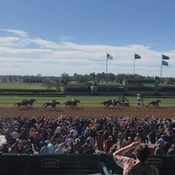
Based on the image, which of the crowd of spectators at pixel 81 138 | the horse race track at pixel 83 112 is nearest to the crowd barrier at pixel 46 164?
the crowd of spectators at pixel 81 138

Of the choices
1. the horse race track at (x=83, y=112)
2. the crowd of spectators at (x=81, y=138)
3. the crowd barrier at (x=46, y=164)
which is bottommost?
the horse race track at (x=83, y=112)

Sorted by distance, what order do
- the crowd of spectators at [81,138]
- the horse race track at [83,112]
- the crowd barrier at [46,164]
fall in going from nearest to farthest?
the crowd barrier at [46,164] < the crowd of spectators at [81,138] < the horse race track at [83,112]

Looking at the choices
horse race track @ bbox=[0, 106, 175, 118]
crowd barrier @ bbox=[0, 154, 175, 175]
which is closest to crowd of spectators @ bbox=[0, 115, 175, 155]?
crowd barrier @ bbox=[0, 154, 175, 175]

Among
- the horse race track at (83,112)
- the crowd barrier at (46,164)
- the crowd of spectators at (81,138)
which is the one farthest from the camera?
the horse race track at (83,112)

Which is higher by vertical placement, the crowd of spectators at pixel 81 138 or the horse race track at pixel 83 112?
the crowd of spectators at pixel 81 138

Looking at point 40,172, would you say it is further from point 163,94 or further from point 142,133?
point 163,94

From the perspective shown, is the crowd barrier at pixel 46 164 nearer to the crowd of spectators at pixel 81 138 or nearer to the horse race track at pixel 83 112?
the crowd of spectators at pixel 81 138

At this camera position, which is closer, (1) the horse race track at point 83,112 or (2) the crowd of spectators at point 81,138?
(2) the crowd of spectators at point 81,138

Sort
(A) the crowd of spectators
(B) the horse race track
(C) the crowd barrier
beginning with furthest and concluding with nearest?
(B) the horse race track
(A) the crowd of spectators
(C) the crowd barrier

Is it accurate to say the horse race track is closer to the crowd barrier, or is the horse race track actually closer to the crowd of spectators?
the crowd of spectators

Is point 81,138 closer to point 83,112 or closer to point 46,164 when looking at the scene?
point 46,164

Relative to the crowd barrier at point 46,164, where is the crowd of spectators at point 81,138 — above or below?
below

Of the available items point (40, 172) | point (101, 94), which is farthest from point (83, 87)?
point (40, 172)

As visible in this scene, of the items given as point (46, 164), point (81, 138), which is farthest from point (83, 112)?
point (46, 164)
